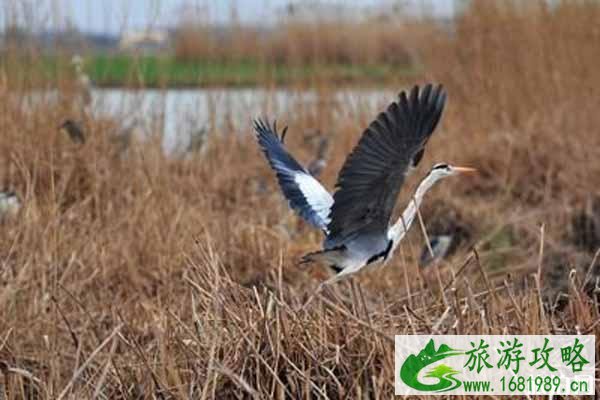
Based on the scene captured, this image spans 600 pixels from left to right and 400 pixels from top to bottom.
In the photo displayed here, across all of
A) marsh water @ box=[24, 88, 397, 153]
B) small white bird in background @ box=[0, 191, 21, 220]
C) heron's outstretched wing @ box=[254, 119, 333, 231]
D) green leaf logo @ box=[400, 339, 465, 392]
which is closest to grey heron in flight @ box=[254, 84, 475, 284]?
heron's outstretched wing @ box=[254, 119, 333, 231]

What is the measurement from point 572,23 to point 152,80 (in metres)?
2.53

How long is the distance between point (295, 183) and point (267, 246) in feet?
4.79

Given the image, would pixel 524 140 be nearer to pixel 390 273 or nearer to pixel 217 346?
pixel 390 273

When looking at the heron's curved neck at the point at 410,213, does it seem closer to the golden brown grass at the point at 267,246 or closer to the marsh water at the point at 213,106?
the golden brown grass at the point at 267,246

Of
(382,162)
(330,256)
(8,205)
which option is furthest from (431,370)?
(8,205)

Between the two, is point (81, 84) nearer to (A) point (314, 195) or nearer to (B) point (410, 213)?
(A) point (314, 195)

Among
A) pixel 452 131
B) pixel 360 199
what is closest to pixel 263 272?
pixel 360 199

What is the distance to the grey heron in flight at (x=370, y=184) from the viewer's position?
3.33 m

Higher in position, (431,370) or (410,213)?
(410,213)

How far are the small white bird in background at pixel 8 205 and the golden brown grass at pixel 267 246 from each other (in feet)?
0.33

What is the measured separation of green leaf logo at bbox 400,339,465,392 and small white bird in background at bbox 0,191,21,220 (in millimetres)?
2600
